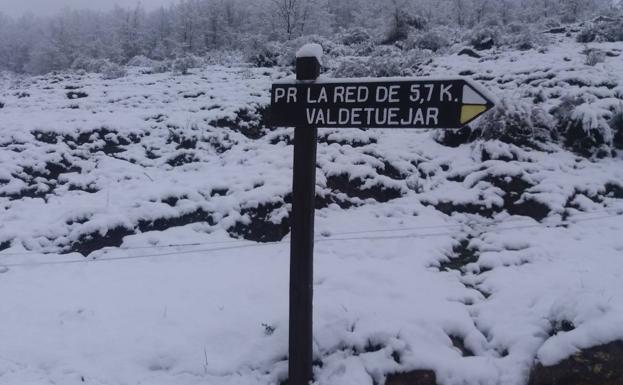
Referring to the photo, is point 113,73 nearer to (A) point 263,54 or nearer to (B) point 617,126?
(A) point 263,54

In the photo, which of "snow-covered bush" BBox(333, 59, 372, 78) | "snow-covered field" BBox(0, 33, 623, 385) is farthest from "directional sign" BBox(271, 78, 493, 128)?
"snow-covered bush" BBox(333, 59, 372, 78)

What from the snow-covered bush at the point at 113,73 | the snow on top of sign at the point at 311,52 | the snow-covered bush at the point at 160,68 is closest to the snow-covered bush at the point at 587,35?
the snow on top of sign at the point at 311,52

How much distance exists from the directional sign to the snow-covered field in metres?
2.16

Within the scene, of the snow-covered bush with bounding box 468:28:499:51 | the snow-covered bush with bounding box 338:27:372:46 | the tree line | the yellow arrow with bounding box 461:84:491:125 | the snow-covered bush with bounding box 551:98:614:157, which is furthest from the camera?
the tree line

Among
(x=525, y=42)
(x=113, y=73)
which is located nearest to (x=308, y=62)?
(x=525, y=42)

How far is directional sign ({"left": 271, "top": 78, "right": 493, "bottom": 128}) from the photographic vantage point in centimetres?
279

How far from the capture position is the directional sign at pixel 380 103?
9.15 ft

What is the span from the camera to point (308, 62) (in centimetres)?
316

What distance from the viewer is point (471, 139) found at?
915cm

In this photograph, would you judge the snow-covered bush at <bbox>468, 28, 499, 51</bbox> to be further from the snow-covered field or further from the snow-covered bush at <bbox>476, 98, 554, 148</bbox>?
the snow-covered bush at <bbox>476, 98, 554, 148</bbox>

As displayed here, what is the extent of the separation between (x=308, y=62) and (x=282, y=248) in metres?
3.59

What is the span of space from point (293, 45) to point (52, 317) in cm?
1629

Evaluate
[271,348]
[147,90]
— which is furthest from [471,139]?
[147,90]

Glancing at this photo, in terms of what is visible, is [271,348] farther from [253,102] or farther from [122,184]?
[253,102]
